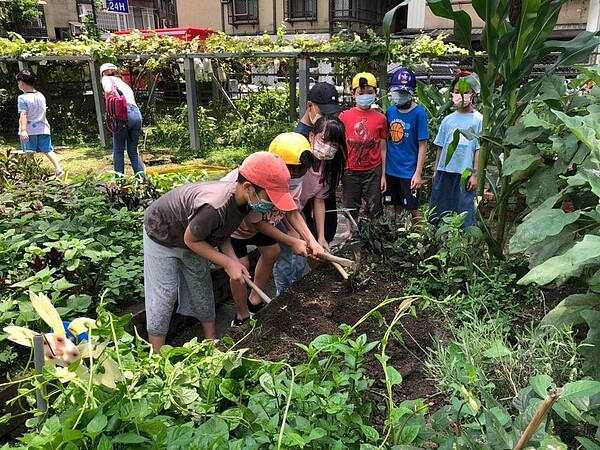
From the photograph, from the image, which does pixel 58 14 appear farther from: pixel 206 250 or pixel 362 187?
pixel 206 250

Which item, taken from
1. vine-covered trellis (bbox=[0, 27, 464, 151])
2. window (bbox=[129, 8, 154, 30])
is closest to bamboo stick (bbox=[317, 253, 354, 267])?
vine-covered trellis (bbox=[0, 27, 464, 151])

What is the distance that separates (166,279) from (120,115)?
470 cm

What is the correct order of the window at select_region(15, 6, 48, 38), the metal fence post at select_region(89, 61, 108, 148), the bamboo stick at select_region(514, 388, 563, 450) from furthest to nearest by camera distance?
1. the window at select_region(15, 6, 48, 38)
2. the metal fence post at select_region(89, 61, 108, 148)
3. the bamboo stick at select_region(514, 388, 563, 450)

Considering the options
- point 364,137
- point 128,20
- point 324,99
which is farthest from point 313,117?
point 128,20

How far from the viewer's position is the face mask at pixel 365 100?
4551 millimetres

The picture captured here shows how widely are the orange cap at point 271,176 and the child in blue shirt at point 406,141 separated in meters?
2.28

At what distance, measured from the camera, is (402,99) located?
15.1 feet

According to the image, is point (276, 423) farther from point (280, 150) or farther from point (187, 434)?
point (280, 150)

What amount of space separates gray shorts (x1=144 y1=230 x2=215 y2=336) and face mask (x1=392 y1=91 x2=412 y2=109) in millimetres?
2494


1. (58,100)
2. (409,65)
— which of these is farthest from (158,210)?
(58,100)

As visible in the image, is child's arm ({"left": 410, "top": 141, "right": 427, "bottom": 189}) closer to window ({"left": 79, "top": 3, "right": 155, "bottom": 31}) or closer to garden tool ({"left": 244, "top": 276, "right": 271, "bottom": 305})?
garden tool ({"left": 244, "top": 276, "right": 271, "bottom": 305})

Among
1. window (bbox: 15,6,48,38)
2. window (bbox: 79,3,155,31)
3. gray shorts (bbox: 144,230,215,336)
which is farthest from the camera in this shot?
window (bbox: 79,3,155,31)

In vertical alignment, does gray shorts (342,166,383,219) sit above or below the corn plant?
below

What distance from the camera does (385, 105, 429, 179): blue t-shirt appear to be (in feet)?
15.1
